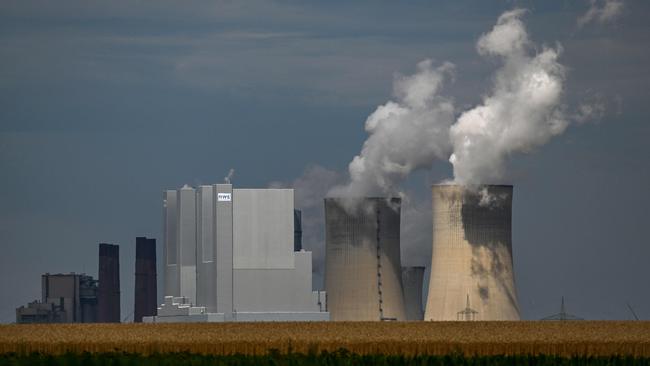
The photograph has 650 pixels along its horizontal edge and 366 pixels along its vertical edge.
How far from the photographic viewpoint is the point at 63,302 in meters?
138

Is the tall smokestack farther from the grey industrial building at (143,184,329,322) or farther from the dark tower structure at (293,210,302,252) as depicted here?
the dark tower structure at (293,210,302,252)

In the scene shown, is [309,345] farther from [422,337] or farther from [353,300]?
[353,300]

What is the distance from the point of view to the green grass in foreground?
36281mm

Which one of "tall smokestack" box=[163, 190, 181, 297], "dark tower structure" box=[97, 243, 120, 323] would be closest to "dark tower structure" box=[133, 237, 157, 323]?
"dark tower structure" box=[97, 243, 120, 323]

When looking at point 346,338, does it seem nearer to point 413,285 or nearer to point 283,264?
point 283,264

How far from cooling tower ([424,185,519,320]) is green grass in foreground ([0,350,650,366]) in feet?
122

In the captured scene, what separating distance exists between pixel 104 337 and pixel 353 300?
30270 mm

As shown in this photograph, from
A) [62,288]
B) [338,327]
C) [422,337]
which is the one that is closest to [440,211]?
[338,327]

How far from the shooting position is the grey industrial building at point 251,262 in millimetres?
84438

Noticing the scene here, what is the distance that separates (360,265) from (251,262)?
240 inches

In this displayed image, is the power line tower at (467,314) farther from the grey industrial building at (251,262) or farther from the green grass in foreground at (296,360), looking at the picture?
the green grass in foreground at (296,360)

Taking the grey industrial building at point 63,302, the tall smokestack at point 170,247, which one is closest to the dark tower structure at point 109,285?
the grey industrial building at point 63,302

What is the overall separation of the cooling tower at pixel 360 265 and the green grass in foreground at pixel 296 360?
43.2 m

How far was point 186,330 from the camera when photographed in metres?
62.3
